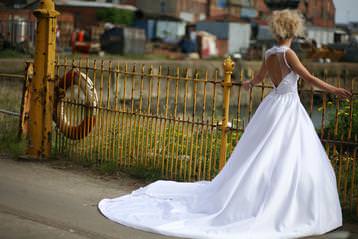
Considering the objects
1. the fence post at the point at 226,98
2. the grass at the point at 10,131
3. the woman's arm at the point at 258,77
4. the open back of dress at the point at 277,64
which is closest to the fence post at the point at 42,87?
the grass at the point at 10,131

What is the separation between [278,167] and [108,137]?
3495 millimetres

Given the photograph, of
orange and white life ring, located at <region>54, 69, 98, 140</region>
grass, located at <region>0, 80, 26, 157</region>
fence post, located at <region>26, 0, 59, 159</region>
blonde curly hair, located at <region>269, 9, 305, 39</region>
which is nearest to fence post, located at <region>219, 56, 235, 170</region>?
blonde curly hair, located at <region>269, 9, 305, 39</region>

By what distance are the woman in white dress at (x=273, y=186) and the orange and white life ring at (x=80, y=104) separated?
2.73m

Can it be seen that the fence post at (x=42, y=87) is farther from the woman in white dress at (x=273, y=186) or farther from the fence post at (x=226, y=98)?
the woman in white dress at (x=273, y=186)

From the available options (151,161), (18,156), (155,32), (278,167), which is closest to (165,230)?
(278,167)

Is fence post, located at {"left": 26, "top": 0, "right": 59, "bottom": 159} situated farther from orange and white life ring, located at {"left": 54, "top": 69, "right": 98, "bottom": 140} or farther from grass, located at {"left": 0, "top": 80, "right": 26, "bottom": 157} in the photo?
grass, located at {"left": 0, "top": 80, "right": 26, "bottom": 157}

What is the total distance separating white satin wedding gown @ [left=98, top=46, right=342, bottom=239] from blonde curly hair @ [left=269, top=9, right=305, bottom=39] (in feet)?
0.44

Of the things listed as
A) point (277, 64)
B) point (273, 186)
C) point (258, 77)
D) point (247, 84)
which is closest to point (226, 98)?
point (247, 84)

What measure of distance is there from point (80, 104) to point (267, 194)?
4042 millimetres

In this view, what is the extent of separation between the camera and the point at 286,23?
246 inches

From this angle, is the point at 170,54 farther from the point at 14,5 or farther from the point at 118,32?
the point at 14,5

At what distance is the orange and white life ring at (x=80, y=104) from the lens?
30.5 ft

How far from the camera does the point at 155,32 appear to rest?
2165 inches

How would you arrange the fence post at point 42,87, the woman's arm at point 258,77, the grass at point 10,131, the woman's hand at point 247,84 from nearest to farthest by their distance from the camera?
1. the woman's arm at point 258,77
2. the woman's hand at point 247,84
3. the fence post at point 42,87
4. the grass at point 10,131
